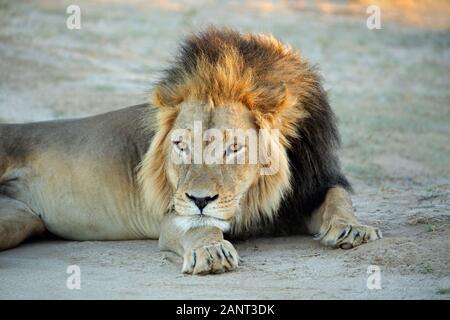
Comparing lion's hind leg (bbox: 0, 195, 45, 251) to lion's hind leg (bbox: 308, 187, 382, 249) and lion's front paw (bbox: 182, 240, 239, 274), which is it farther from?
lion's hind leg (bbox: 308, 187, 382, 249)

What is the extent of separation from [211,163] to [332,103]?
6306mm

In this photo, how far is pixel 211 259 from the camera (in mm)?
5477

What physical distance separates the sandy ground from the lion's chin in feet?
0.87

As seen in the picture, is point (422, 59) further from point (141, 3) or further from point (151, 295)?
point (151, 295)

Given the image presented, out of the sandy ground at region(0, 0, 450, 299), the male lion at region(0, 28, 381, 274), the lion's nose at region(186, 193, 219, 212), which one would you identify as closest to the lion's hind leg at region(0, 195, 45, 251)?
the male lion at region(0, 28, 381, 274)

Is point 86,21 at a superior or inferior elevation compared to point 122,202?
superior

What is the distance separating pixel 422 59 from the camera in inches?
544

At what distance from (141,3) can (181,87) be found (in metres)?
10.5

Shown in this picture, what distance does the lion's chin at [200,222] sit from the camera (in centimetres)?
560

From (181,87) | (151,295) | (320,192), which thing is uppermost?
(181,87)

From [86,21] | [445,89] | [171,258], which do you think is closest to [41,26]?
[86,21]

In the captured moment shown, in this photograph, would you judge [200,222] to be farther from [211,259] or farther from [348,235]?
[348,235]

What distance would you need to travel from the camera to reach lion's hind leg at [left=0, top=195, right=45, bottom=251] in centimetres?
641

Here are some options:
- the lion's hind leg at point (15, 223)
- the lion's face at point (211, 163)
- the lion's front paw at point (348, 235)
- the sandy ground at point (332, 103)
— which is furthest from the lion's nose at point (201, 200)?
the lion's hind leg at point (15, 223)
